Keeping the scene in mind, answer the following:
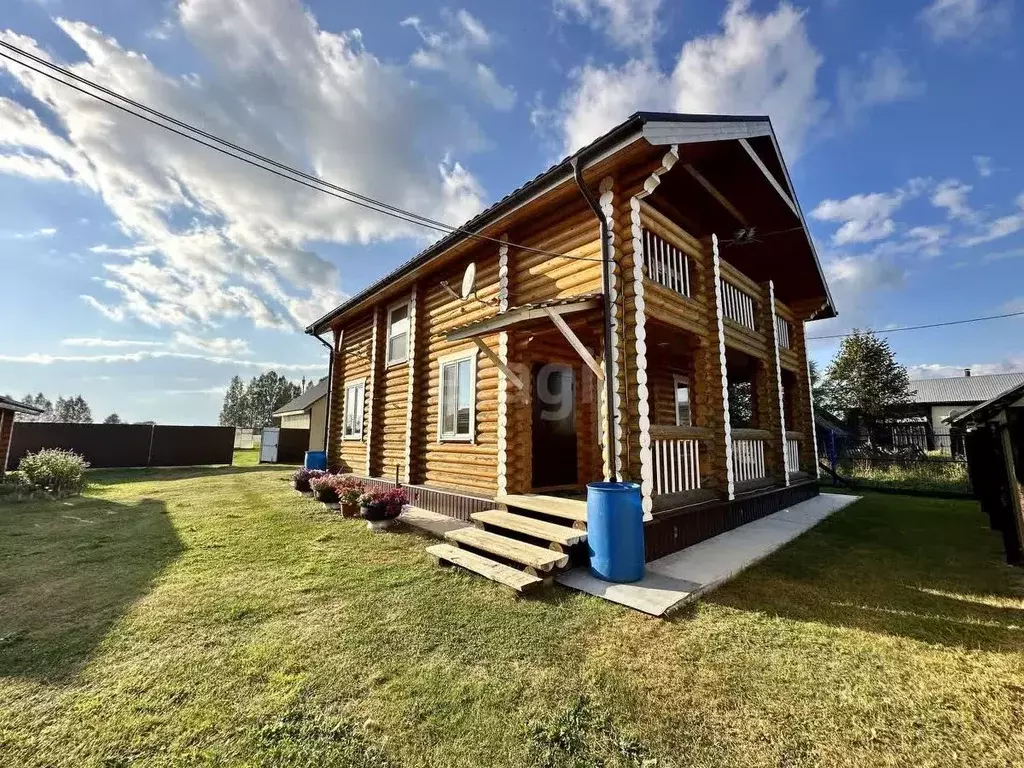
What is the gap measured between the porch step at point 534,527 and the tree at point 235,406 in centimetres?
9021

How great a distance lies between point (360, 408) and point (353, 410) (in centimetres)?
63

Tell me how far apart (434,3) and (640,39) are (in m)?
3.59

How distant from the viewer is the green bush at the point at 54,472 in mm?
9555

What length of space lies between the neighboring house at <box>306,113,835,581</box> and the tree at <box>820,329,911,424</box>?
15.1 m

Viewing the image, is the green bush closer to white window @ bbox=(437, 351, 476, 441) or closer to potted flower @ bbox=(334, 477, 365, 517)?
potted flower @ bbox=(334, 477, 365, 517)

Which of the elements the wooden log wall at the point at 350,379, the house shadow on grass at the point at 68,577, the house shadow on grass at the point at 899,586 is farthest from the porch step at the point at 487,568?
the wooden log wall at the point at 350,379

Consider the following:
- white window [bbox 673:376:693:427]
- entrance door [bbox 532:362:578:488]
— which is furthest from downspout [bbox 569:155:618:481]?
white window [bbox 673:376:693:427]

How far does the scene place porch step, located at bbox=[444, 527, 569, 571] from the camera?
165 inches

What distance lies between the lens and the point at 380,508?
21.4 ft

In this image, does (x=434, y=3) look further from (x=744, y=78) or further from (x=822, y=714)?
(x=822, y=714)

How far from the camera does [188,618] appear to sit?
345 cm

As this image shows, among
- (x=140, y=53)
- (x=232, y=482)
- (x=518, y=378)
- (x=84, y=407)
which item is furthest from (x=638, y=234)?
(x=84, y=407)

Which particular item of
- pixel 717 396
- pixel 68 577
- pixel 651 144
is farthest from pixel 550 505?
pixel 68 577

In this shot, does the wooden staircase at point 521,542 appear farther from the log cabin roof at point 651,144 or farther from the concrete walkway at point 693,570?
the log cabin roof at point 651,144
